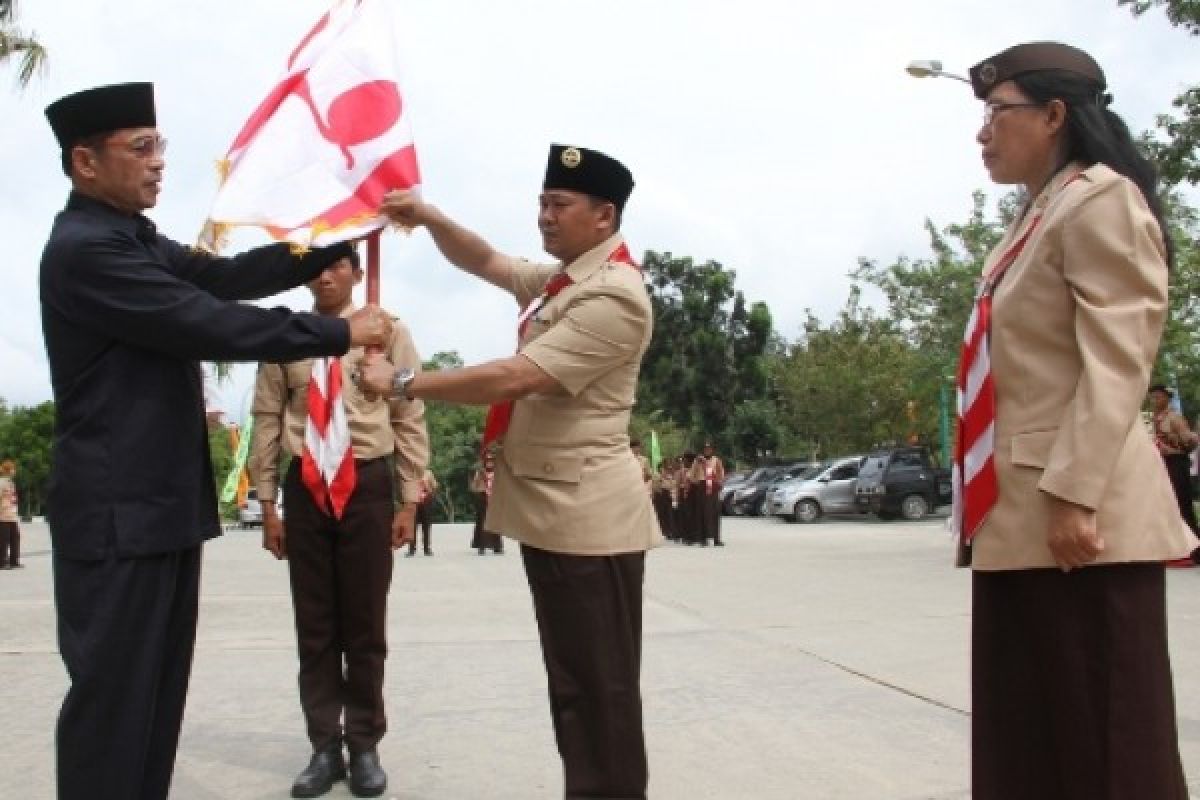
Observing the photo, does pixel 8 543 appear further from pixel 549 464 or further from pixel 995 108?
pixel 995 108

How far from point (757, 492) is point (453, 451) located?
23747mm

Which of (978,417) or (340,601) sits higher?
(978,417)

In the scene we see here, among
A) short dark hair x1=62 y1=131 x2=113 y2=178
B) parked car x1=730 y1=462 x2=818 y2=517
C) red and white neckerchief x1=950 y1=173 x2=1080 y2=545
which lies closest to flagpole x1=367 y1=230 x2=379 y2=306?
short dark hair x1=62 y1=131 x2=113 y2=178

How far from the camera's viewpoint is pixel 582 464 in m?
3.29

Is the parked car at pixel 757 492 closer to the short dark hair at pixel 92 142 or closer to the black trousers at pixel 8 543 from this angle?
the black trousers at pixel 8 543

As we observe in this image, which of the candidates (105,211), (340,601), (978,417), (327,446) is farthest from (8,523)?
(978,417)

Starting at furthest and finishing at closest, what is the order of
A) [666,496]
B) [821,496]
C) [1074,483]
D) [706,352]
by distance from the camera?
1. [706,352]
2. [821,496]
3. [666,496]
4. [1074,483]

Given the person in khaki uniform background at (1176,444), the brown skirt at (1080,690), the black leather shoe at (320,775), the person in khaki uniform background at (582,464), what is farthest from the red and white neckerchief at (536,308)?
the person in khaki uniform background at (1176,444)

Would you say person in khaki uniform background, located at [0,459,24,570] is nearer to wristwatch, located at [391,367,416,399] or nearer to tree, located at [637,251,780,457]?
wristwatch, located at [391,367,416,399]

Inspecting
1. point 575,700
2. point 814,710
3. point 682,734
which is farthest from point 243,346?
point 814,710

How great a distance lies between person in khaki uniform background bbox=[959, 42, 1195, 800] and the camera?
245 cm

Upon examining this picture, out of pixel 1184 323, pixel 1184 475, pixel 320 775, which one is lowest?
pixel 320 775

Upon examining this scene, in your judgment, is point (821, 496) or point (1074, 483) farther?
point (821, 496)

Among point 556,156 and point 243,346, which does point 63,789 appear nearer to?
point 243,346
